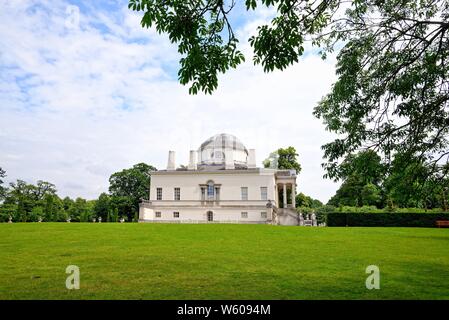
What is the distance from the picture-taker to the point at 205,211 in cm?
5275

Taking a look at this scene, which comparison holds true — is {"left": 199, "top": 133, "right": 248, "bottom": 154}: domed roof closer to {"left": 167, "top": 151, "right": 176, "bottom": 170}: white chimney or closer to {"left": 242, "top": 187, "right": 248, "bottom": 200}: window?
{"left": 167, "top": 151, "right": 176, "bottom": 170}: white chimney

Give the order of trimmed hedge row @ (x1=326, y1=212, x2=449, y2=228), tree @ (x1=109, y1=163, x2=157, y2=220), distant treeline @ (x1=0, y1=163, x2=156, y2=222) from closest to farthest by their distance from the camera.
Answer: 1. trimmed hedge row @ (x1=326, y1=212, x2=449, y2=228)
2. distant treeline @ (x1=0, y1=163, x2=156, y2=222)
3. tree @ (x1=109, y1=163, x2=157, y2=220)

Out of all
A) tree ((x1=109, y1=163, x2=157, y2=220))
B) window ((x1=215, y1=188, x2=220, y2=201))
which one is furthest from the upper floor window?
tree ((x1=109, y1=163, x2=157, y2=220))

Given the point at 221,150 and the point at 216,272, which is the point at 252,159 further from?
the point at 216,272

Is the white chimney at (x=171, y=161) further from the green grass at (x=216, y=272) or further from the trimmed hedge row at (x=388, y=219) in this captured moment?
the green grass at (x=216, y=272)

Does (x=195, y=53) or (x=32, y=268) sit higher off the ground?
(x=195, y=53)

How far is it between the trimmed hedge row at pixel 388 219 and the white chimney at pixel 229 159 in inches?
762

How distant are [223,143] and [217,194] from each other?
10688 mm

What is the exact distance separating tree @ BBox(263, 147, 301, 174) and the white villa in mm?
9103

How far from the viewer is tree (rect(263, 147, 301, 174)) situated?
64.0 m

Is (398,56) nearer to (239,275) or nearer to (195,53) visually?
(195,53)

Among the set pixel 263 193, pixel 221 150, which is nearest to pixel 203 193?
pixel 263 193
